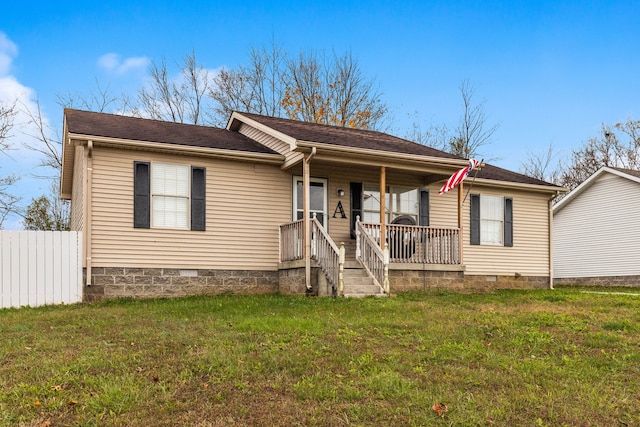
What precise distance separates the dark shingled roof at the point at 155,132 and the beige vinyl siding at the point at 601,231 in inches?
534

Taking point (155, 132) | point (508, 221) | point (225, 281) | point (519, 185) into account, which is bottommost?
point (225, 281)

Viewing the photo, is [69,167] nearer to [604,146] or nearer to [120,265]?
[120,265]

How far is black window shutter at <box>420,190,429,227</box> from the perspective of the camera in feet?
53.0

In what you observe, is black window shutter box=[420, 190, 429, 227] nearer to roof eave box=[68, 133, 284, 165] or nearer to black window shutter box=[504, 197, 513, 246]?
black window shutter box=[504, 197, 513, 246]

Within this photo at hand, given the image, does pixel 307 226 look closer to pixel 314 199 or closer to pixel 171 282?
pixel 314 199

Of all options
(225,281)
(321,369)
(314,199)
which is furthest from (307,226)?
(321,369)

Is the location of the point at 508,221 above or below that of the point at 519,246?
above

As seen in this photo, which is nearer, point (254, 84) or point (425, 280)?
point (425, 280)

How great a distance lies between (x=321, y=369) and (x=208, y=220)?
8.01 m

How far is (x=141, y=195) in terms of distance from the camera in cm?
1299

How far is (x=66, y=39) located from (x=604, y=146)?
2959cm

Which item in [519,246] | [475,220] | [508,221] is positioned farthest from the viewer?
[519,246]

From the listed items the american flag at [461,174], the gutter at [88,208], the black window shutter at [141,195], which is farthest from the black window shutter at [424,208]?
the gutter at [88,208]

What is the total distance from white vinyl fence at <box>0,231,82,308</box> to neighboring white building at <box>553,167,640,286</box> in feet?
57.8
